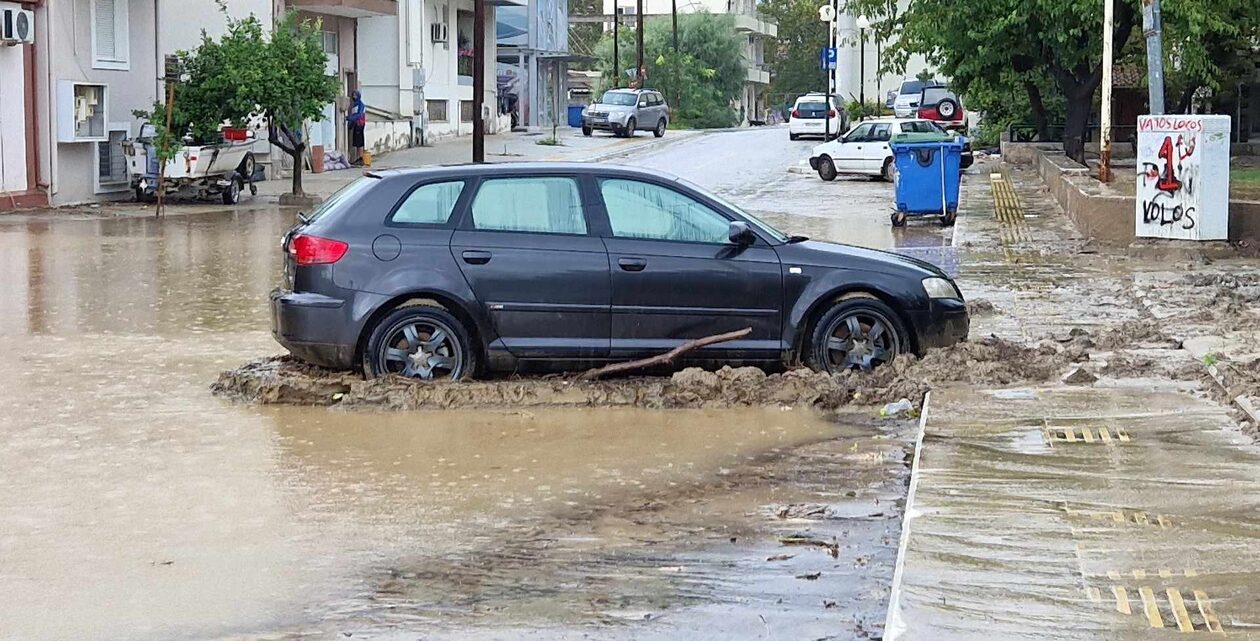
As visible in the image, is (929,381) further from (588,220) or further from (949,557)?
(949,557)

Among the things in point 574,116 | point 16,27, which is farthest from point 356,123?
point 574,116

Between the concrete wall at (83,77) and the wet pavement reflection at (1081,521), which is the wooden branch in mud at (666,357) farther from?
the concrete wall at (83,77)

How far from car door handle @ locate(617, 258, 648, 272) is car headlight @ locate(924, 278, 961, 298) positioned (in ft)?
6.01

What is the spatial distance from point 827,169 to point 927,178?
1139cm

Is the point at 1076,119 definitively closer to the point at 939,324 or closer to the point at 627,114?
the point at 939,324

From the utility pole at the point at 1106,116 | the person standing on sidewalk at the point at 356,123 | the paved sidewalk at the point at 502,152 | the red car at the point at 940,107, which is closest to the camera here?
the utility pole at the point at 1106,116

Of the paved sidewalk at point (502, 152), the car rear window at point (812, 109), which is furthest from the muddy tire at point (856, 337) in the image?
the car rear window at point (812, 109)

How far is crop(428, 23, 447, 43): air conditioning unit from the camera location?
164 feet

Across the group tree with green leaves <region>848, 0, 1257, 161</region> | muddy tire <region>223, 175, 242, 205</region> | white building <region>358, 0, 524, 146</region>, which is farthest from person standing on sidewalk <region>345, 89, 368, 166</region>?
tree with green leaves <region>848, 0, 1257, 161</region>

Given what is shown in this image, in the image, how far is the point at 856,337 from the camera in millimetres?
10500

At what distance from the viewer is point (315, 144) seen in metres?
39.2

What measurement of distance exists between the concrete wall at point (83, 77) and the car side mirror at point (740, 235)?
2064cm

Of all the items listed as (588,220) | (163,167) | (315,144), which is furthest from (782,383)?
(315,144)

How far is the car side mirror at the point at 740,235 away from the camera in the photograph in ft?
33.7
